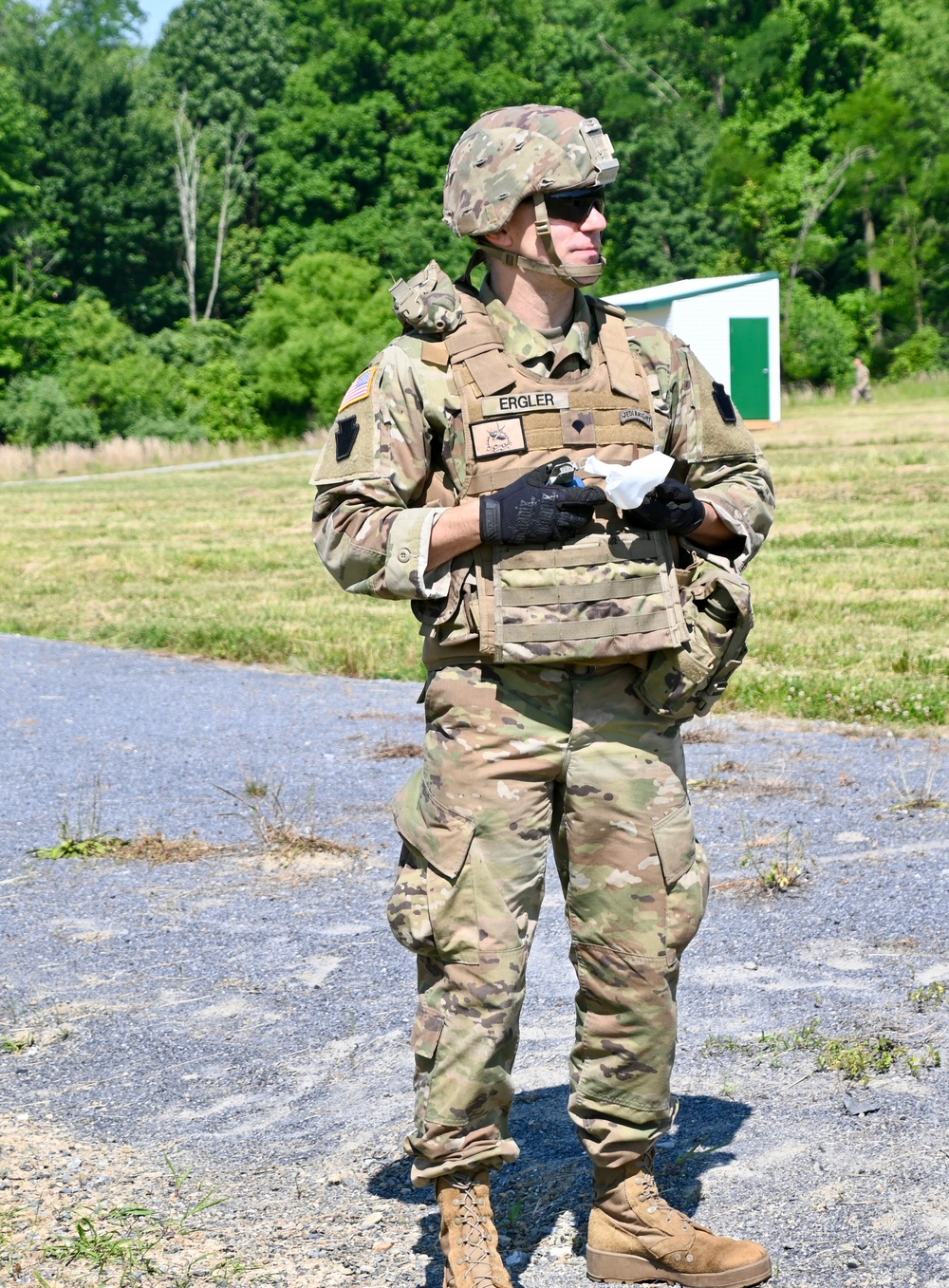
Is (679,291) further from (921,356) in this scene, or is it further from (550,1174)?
(921,356)

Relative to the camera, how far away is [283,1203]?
12.0 feet

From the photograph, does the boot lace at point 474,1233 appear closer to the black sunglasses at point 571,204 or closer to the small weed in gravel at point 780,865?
the black sunglasses at point 571,204

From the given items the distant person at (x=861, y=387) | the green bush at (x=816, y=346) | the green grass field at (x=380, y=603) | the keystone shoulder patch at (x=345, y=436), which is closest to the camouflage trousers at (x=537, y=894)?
the keystone shoulder patch at (x=345, y=436)

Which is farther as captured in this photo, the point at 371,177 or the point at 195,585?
the point at 371,177

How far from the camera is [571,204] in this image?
3322mm

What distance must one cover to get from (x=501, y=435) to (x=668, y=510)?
1.12 ft

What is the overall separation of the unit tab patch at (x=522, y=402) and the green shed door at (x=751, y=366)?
26.3m

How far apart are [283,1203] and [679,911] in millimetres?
1114

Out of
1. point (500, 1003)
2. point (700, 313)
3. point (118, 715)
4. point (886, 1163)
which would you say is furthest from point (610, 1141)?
point (700, 313)

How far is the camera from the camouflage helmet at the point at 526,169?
327 cm

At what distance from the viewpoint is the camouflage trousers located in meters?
3.22

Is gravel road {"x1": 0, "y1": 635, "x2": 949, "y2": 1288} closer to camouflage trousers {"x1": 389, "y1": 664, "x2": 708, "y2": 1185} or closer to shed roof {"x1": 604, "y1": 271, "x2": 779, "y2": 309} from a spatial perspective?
camouflage trousers {"x1": 389, "y1": 664, "x2": 708, "y2": 1185}

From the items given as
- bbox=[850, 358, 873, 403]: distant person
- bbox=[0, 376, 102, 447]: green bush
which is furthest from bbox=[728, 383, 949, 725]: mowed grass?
bbox=[0, 376, 102, 447]: green bush

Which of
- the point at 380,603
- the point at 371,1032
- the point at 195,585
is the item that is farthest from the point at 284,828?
the point at 195,585
